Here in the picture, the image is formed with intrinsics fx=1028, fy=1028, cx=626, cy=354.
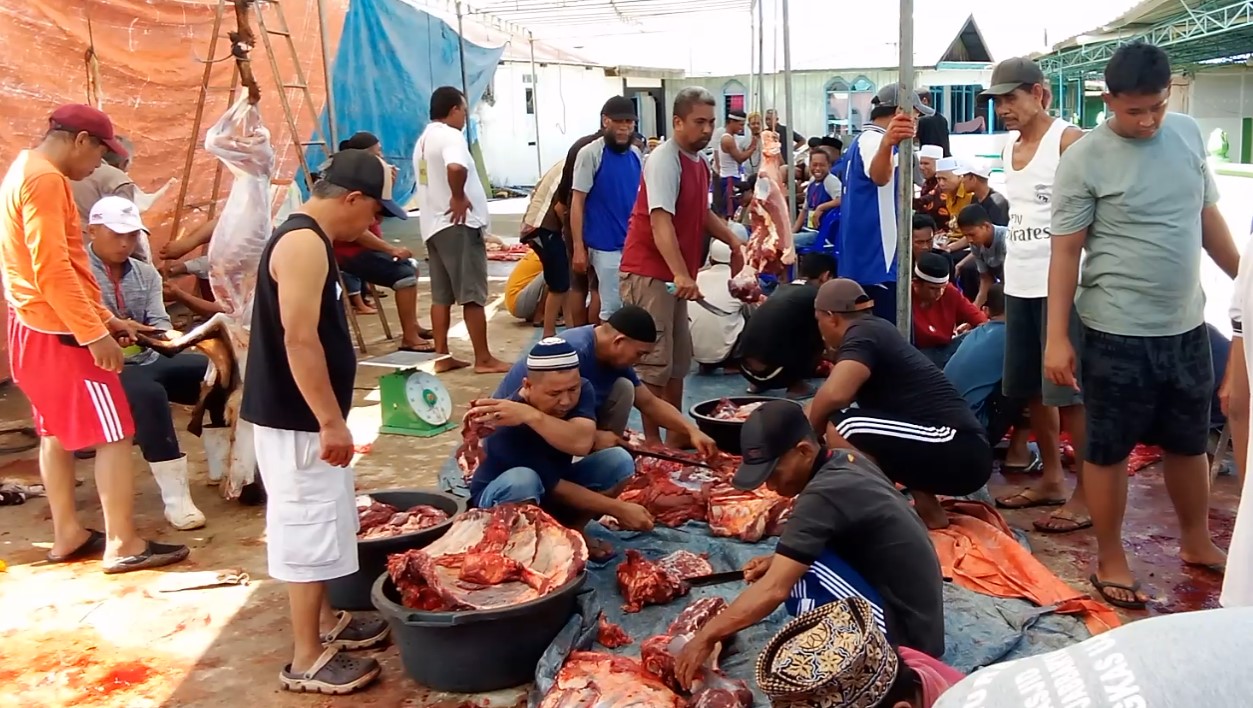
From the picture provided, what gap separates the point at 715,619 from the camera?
3225mm

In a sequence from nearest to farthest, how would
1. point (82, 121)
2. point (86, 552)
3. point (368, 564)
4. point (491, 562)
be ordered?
1. point (491, 562)
2. point (368, 564)
3. point (82, 121)
4. point (86, 552)

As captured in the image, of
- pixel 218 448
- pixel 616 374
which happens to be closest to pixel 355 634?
pixel 616 374

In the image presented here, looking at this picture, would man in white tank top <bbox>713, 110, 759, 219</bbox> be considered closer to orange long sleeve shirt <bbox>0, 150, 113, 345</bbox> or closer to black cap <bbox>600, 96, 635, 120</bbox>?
black cap <bbox>600, 96, 635, 120</bbox>

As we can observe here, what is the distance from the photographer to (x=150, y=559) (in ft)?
15.8

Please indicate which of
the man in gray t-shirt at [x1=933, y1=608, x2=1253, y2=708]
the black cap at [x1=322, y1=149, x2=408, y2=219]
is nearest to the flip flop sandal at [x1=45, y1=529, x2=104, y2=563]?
the black cap at [x1=322, y1=149, x2=408, y2=219]

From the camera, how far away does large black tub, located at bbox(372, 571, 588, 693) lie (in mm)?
3494

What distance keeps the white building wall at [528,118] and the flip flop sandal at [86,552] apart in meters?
19.5

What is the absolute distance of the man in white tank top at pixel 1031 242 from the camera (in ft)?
15.5

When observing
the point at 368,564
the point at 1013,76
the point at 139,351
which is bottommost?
the point at 368,564

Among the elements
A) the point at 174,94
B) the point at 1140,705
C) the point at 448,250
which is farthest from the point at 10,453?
→ the point at 1140,705

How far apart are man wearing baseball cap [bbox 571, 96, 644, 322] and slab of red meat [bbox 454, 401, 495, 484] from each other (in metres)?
2.49

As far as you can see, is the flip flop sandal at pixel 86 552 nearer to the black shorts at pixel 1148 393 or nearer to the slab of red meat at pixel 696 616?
the slab of red meat at pixel 696 616

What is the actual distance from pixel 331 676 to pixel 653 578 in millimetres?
1300

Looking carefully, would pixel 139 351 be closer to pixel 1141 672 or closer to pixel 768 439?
pixel 768 439
